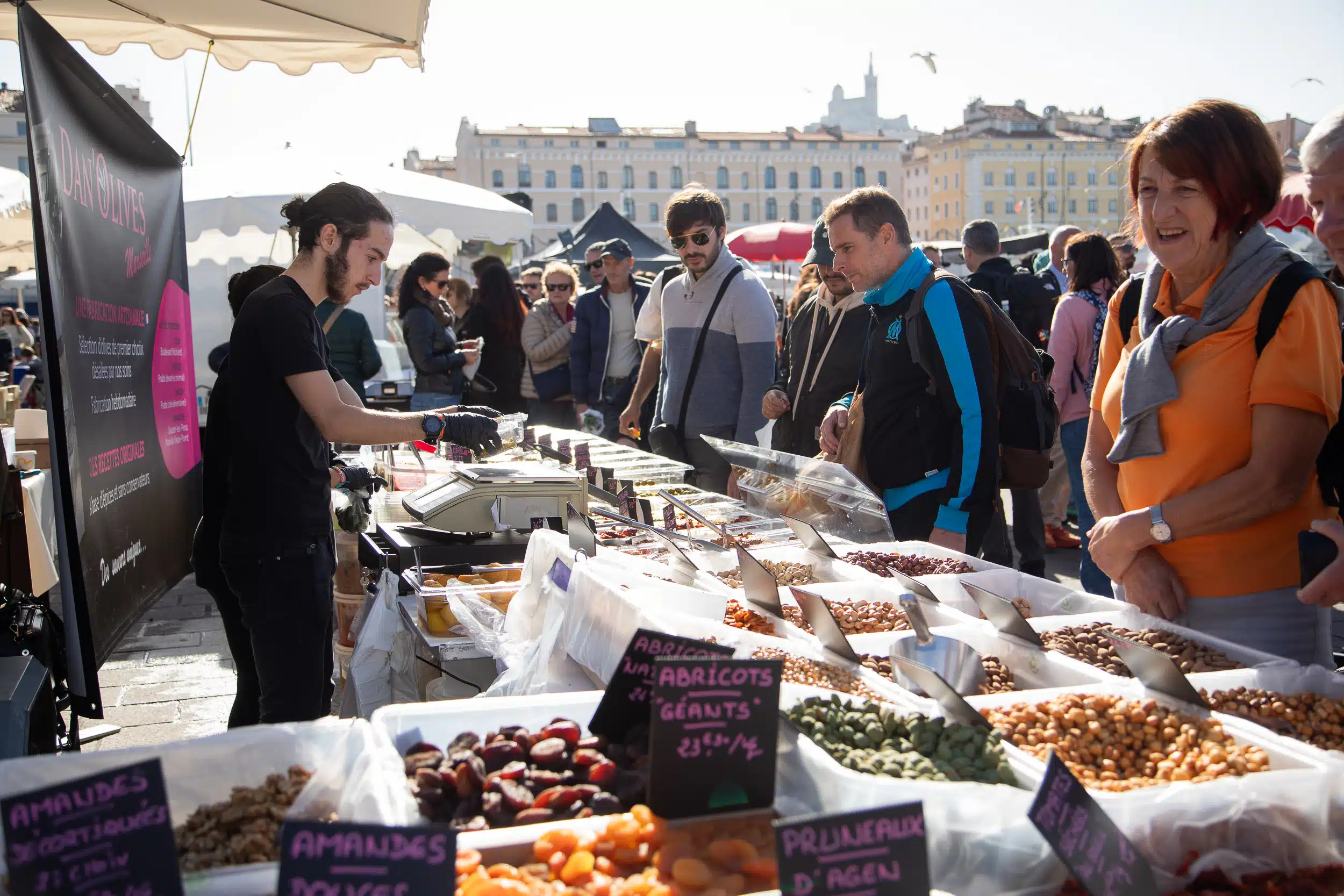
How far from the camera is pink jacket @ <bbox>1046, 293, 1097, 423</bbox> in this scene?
549 cm

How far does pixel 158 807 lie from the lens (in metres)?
1.16

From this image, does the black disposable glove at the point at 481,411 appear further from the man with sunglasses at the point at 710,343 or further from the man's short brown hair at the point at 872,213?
the man with sunglasses at the point at 710,343

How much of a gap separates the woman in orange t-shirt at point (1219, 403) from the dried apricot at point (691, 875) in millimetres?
1202

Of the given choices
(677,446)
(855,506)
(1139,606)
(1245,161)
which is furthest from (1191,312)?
(677,446)

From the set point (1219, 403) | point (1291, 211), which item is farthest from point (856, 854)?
point (1291, 211)

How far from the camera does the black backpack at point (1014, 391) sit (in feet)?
10.1

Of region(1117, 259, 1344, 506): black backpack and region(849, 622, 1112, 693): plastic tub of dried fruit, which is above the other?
region(1117, 259, 1344, 506): black backpack

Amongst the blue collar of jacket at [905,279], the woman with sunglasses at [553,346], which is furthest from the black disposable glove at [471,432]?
the woman with sunglasses at [553,346]

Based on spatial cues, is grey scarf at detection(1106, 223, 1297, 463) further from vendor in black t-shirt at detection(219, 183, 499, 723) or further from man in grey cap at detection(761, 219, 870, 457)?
man in grey cap at detection(761, 219, 870, 457)

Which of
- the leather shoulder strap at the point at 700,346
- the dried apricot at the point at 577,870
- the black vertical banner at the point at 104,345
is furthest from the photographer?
the leather shoulder strap at the point at 700,346

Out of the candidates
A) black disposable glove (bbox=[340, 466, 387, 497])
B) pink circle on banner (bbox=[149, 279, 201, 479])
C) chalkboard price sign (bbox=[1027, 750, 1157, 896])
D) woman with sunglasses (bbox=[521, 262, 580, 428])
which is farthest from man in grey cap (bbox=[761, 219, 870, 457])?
woman with sunglasses (bbox=[521, 262, 580, 428])

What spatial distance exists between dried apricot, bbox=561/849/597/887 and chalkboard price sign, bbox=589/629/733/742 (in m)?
0.31

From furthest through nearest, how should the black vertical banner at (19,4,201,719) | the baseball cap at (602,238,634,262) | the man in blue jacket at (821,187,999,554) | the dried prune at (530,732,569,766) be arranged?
the baseball cap at (602,238,634,262) → the man in blue jacket at (821,187,999,554) → the black vertical banner at (19,4,201,719) → the dried prune at (530,732,569,766)

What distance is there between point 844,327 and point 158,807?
10.7 ft
